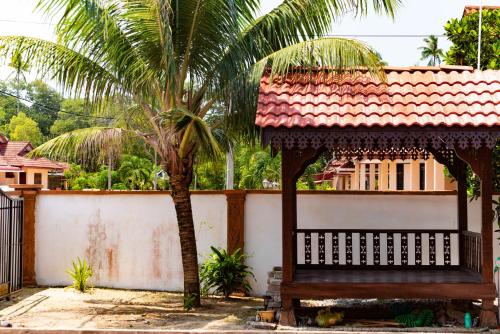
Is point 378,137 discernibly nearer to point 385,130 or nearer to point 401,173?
point 385,130

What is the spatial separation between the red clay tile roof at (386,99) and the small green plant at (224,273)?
3428 mm

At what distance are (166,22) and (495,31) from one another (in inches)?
224

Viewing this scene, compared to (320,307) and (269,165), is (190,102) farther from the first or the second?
(269,165)

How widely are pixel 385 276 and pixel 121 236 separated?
4959 mm

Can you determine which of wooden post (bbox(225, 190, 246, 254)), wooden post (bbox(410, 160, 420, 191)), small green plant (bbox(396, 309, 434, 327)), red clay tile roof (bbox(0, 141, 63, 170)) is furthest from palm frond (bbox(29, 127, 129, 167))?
red clay tile roof (bbox(0, 141, 63, 170))

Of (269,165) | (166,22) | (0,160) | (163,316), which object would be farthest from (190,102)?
(0,160)

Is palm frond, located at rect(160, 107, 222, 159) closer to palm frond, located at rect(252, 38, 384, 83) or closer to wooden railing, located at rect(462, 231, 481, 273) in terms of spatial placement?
palm frond, located at rect(252, 38, 384, 83)


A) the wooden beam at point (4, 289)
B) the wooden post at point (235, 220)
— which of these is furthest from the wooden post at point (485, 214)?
the wooden beam at point (4, 289)

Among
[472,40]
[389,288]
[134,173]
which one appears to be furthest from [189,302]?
[134,173]

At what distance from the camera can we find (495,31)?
1156cm

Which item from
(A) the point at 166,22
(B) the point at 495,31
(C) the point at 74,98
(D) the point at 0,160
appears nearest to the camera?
(A) the point at 166,22

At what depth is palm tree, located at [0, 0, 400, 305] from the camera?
31.6 ft

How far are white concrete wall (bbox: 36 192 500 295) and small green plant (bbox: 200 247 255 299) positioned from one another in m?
0.39

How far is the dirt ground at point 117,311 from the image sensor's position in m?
9.14
